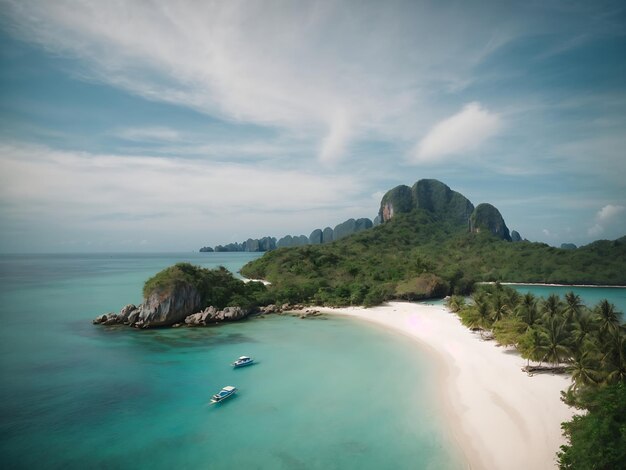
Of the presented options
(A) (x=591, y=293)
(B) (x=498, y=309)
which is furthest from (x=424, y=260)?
(A) (x=591, y=293)

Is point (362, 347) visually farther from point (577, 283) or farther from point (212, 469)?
point (577, 283)

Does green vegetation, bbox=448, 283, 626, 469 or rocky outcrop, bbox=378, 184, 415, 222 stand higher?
rocky outcrop, bbox=378, 184, 415, 222

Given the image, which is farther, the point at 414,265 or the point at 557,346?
the point at 414,265

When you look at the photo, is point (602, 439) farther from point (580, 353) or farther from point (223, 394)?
point (223, 394)

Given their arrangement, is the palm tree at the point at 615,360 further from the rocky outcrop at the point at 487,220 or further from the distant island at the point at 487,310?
the rocky outcrop at the point at 487,220

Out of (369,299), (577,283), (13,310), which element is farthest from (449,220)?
(13,310)

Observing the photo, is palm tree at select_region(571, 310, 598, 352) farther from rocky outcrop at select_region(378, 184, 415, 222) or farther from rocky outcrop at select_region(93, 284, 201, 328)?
rocky outcrop at select_region(378, 184, 415, 222)

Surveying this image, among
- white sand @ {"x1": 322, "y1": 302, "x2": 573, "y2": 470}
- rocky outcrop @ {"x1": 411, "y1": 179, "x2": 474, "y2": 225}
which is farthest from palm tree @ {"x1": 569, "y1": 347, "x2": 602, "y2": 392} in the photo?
rocky outcrop @ {"x1": 411, "y1": 179, "x2": 474, "y2": 225}
